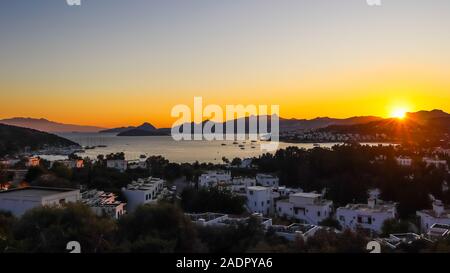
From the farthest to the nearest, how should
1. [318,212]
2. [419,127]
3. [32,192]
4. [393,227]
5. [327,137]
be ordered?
Result: [327,137], [419,127], [318,212], [32,192], [393,227]

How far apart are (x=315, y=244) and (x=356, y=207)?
5812 millimetres

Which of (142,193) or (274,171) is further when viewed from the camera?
(274,171)

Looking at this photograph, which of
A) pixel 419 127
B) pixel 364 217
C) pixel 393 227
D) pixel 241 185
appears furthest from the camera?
pixel 419 127

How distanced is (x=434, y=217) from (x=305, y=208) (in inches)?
122

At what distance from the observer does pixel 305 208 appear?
37.4 feet

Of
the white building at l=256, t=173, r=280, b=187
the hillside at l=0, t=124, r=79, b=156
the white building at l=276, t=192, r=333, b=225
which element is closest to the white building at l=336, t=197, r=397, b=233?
the white building at l=276, t=192, r=333, b=225

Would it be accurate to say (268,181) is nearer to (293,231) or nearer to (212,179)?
(212,179)

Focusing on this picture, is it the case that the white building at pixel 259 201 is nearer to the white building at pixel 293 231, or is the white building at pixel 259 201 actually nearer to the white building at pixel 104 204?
the white building at pixel 104 204

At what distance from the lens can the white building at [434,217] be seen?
9.37 m

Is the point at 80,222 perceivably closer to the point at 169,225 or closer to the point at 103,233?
the point at 103,233

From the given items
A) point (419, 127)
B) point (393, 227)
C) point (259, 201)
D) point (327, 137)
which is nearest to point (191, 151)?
point (327, 137)

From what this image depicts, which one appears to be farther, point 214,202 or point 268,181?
point 268,181

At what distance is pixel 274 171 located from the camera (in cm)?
2077
